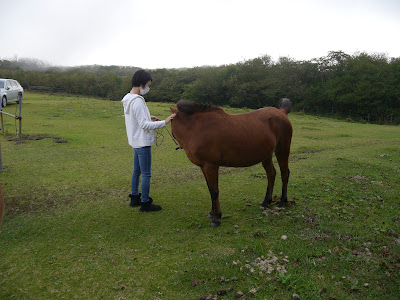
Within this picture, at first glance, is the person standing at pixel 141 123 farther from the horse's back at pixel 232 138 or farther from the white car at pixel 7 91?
the white car at pixel 7 91

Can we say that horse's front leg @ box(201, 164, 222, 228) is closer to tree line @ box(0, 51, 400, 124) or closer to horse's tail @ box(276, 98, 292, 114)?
horse's tail @ box(276, 98, 292, 114)

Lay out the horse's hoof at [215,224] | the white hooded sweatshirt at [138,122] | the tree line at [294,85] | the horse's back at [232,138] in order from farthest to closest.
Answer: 1. the tree line at [294,85]
2. the white hooded sweatshirt at [138,122]
3. the horse's hoof at [215,224]
4. the horse's back at [232,138]

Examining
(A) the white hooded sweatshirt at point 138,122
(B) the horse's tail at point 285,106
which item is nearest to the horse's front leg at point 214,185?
(A) the white hooded sweatshirt at point 138,122

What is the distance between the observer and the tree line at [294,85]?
32.8 metres

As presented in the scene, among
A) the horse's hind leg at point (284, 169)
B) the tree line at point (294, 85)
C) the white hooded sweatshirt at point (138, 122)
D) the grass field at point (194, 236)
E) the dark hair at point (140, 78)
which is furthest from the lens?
the tree line at point (294, 85)

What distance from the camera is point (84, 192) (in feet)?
18.9

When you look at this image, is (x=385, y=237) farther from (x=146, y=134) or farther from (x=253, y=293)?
(x=146, y=134)

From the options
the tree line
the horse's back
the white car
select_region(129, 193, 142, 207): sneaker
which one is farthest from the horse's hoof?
the tree line

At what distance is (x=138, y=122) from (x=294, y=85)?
38.6 metres

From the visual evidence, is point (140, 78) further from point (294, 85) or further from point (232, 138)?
point (294, 85)

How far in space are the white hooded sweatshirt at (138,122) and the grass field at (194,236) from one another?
1283 mm

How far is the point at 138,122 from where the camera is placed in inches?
174

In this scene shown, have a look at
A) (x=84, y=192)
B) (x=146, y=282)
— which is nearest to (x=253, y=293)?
(x=146, y=282)

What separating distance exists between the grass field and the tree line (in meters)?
29.7
